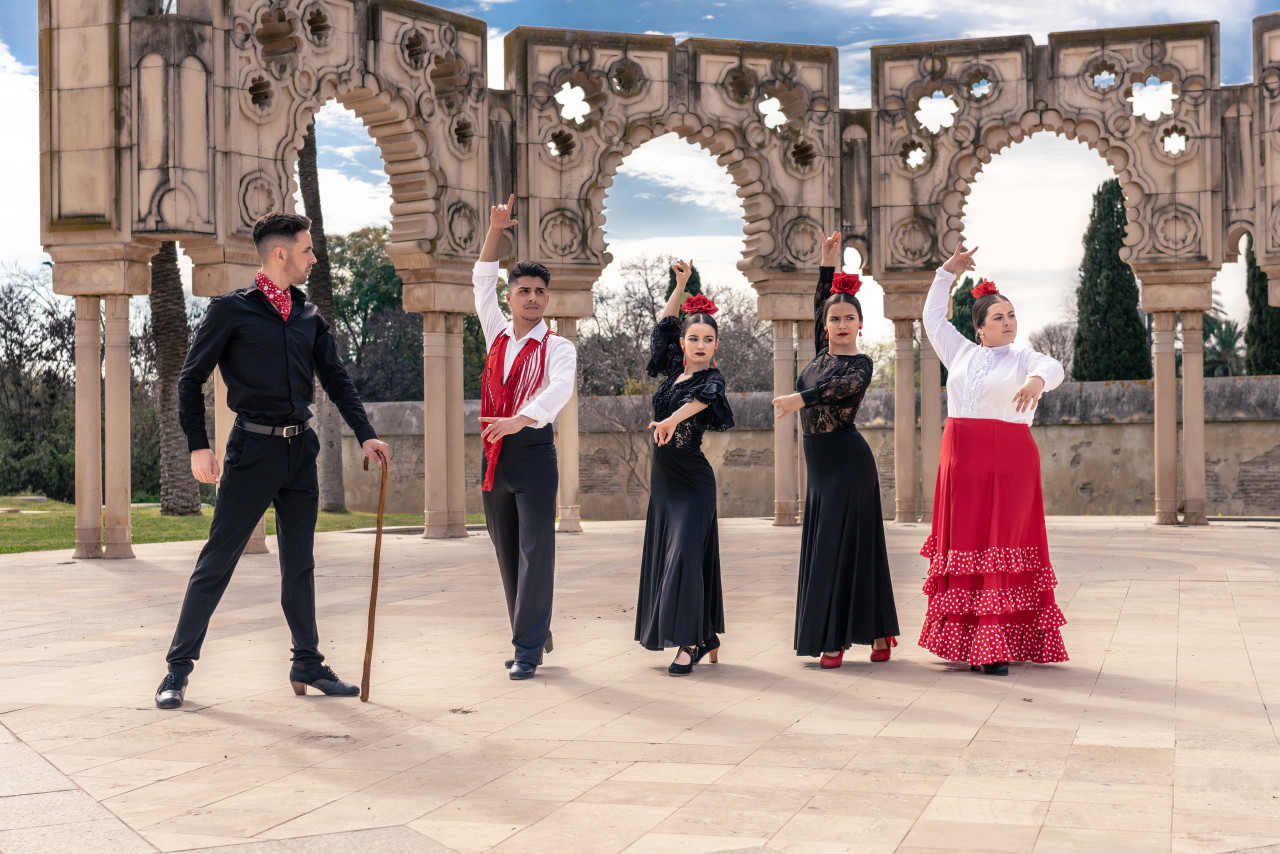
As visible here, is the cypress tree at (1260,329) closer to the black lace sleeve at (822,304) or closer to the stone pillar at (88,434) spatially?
the stone pillar at (88,434)

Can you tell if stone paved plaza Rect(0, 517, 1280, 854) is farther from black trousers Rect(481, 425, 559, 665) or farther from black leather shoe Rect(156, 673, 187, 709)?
black trousers Rect(481, 425, 559, 665)

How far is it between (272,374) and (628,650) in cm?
252

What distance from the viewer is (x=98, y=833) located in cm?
373

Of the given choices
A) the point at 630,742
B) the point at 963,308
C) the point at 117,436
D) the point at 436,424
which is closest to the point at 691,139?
the point at 436,424

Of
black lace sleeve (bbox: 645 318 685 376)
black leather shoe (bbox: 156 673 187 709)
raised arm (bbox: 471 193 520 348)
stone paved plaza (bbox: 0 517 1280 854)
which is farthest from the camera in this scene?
black lace sleeve (bbox: 645 318 685 376)

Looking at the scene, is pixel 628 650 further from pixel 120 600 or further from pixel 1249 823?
pixel 120 600

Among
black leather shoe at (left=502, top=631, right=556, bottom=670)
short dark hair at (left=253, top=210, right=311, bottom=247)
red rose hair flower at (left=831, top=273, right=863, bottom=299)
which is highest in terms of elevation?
short dark hair at (left=253, top=210, right=311, bottom=247)

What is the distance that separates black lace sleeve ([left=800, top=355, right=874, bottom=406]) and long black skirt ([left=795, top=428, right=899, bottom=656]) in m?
0.22

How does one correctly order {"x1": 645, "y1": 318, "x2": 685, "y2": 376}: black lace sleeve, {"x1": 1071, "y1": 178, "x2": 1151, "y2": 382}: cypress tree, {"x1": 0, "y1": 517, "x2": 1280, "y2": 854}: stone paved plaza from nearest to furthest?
{"x1": 0, "y1": 517, "x2": 1280, "y2": 854}: stone paved plaza
{"x1": 645, "y1": 318, "x2": 685, "y2": 376}: black lace sleeve
{"x1": 1071, "y1": 178, "x2": 1151, "y2": 382}: cypress tree

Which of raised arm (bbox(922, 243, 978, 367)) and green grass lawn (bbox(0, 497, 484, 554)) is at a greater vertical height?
raised arm (bbox(922, 243, 978, 367))

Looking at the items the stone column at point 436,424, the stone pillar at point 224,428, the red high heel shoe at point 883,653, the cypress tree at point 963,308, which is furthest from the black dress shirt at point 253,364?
the cypress tree at point 963,308

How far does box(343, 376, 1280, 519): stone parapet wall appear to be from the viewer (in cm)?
2411

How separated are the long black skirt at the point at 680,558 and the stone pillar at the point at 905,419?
1117 centimetres

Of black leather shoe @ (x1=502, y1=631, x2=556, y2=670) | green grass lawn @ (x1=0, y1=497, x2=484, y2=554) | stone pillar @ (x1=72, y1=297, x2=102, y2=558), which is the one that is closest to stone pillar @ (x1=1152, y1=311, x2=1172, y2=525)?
green grass lawn @ (x1=0, y1=497, x2=484, y2=554)
